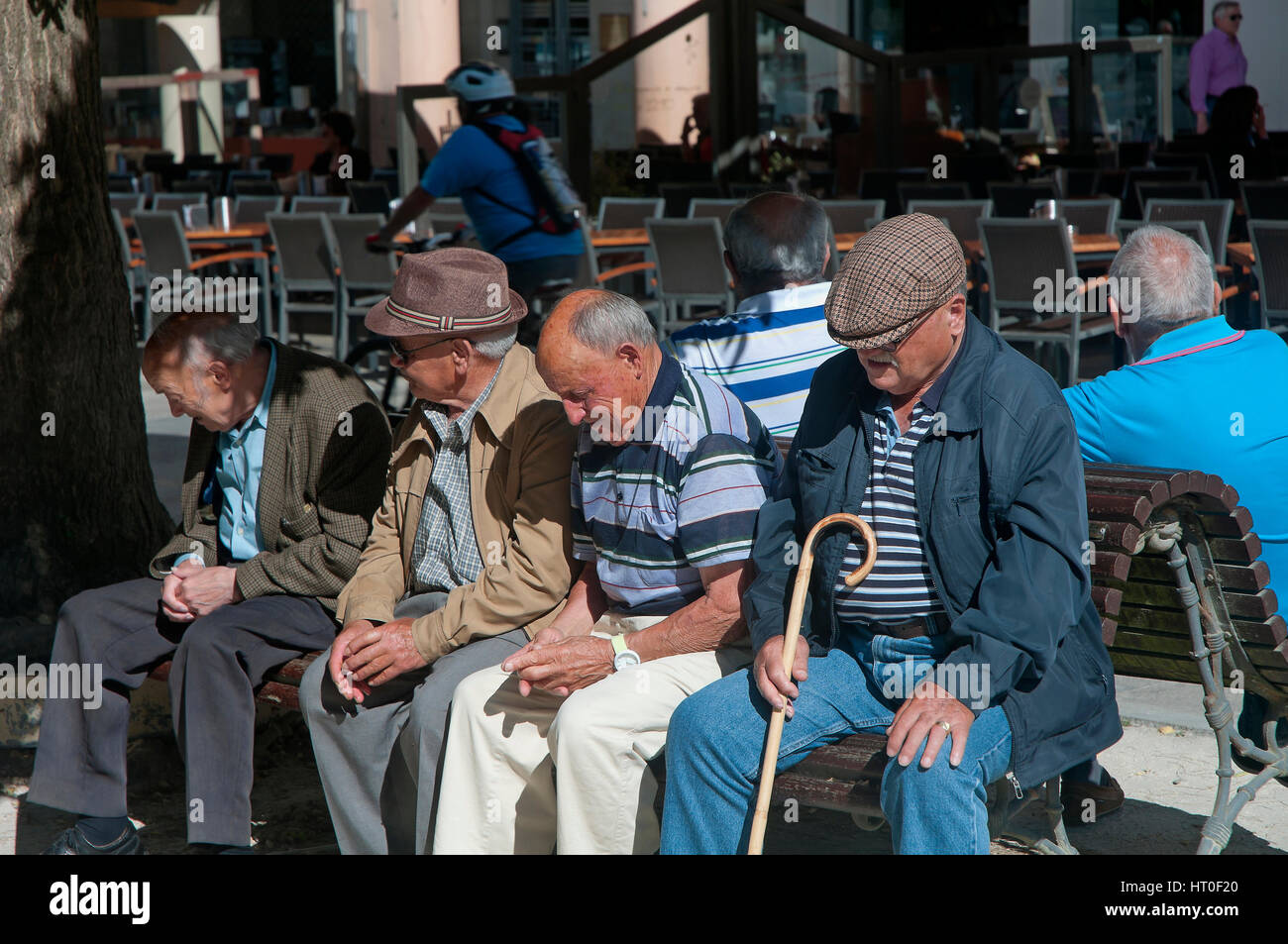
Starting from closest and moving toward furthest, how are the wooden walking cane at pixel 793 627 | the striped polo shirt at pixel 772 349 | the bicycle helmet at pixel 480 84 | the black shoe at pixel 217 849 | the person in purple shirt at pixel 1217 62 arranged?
the wooden walking cane at pixel 793 627
the black shoe at pixel 217 849
the striped polo shirt at pixel 772 349
the bicycle helmet at pixel 480 84
the person in purple shirt at pixel 1217 62

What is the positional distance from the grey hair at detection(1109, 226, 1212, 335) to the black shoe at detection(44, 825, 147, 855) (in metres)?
2.58

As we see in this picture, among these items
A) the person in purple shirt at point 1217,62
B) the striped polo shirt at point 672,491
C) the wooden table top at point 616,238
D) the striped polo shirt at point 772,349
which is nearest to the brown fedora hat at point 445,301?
the striped polo shirt at point 672,491

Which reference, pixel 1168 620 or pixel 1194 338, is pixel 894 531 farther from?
pixel 1194 338

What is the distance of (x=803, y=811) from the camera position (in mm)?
3721

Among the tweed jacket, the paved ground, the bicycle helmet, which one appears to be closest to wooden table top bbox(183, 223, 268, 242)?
the bicycle helmet

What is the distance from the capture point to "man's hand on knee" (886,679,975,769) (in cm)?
246

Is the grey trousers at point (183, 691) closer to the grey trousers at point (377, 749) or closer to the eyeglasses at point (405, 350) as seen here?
the grey trousers at point (377, 749)

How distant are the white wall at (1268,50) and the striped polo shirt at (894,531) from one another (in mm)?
16695

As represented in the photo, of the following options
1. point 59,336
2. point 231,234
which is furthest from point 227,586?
point 231,234

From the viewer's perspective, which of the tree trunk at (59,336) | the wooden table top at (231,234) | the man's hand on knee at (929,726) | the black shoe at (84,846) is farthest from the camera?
the wooden table top at (231,234)

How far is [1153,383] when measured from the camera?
3178 mm

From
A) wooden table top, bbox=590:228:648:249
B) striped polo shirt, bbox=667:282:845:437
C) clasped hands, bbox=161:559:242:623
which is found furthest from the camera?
wooden table top, bbox=590:228:648:249

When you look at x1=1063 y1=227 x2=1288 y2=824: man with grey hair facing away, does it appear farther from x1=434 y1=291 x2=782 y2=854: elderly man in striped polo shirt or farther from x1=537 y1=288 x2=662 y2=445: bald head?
x1=537 y1=288 x2=662 y2=445: bald head

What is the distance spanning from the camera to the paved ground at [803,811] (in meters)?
3.41
